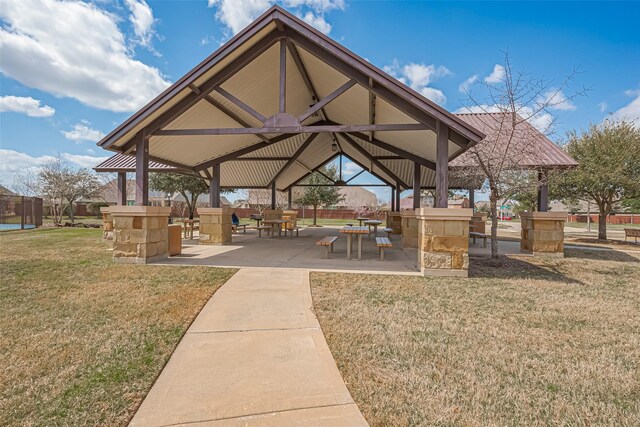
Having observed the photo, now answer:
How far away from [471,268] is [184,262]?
651cm

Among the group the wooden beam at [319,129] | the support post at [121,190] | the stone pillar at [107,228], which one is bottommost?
the stone pillar at [107,228]

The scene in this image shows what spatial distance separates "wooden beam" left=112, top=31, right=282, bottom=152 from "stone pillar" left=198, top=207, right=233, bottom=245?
3.89m

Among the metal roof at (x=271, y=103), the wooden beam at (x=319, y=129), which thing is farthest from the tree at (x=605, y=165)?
the wooden beam at (x=319, y=129)

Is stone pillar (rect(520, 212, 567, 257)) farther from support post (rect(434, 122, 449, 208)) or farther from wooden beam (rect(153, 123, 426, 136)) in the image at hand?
wooden beam (rect(153, 123, 426, 136))

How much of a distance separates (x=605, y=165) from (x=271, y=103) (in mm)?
13459

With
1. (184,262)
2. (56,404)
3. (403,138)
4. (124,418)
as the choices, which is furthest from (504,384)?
(403,138)

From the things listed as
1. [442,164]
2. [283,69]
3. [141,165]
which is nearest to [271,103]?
[283,69]

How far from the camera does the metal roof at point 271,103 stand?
6.18 meters

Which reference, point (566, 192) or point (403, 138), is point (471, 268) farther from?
point (566, 192)

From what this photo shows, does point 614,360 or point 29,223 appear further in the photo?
point 29,223

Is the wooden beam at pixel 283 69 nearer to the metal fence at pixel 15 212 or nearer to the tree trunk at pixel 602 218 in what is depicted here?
the tree trunk at pixel 602 218

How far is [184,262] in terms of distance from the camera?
7.20 metres

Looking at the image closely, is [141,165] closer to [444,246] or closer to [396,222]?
[444,246]

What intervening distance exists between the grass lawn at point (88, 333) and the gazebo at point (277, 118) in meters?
1.67
